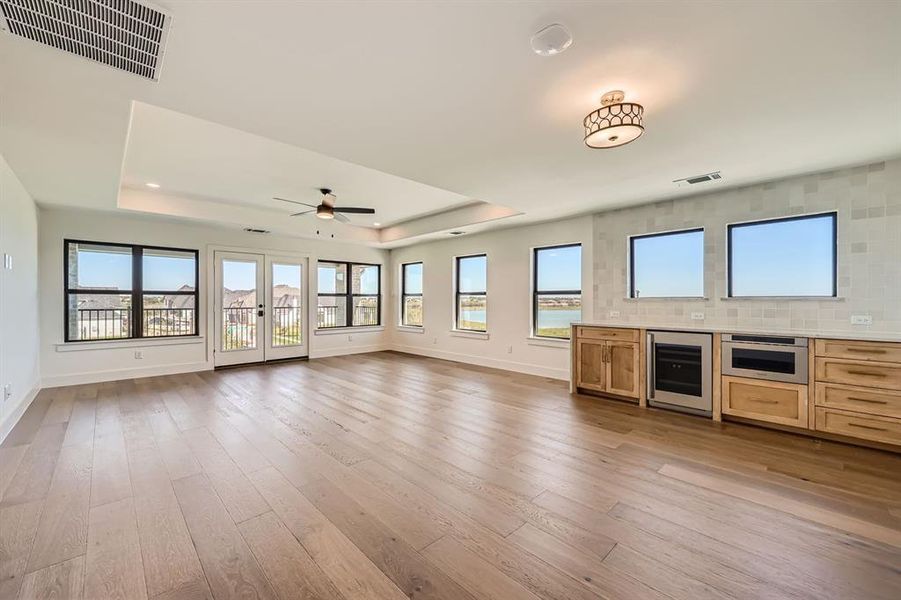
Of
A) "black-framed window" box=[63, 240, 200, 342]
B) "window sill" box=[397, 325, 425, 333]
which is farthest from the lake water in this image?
"black-framed window" box=[63, 240, 200, 342]

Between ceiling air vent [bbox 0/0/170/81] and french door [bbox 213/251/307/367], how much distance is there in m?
5.30

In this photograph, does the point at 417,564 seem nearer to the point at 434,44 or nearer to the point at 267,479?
the point at 267,479

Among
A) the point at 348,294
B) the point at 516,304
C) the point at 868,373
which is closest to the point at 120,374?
the point at 348,294

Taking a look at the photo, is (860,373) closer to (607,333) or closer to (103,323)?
(607,333)

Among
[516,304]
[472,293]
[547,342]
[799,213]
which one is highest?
[799,213]

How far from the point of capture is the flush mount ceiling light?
7.66ft

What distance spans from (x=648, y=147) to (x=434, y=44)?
217 centimetres

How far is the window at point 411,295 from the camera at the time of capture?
8.53 meters

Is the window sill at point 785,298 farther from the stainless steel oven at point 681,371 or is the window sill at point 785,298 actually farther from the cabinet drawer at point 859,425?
the cabinet drawer at point 859,425

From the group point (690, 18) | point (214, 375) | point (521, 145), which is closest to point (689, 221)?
point (521, 145)

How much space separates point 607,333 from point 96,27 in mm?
4998

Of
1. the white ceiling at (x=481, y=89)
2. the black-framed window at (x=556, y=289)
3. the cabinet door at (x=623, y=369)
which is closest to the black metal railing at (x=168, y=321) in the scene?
the white ceiling at (x=481, y=89)

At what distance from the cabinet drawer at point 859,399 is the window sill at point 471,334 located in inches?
177

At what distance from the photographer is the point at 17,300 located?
380 cm
